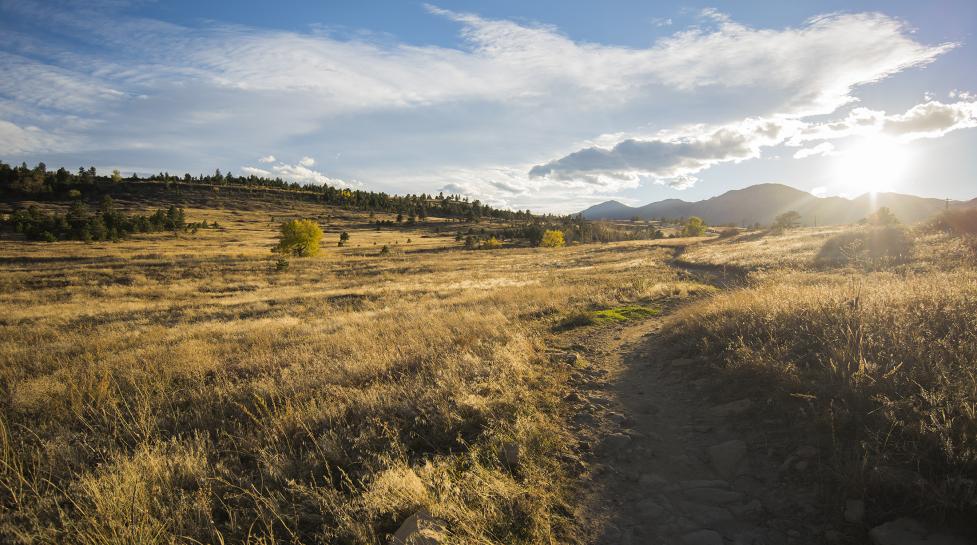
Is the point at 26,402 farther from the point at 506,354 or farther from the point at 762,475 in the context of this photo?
the point at 762,475

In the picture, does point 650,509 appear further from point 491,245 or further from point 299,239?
point 491,245

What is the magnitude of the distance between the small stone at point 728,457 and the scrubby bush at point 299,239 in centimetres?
7208

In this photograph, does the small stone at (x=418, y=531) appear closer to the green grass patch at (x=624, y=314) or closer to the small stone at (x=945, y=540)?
the small stone at (x=945, y=540)

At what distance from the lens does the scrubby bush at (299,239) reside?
2638 inches

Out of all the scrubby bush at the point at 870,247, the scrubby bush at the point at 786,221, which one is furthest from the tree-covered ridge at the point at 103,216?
the scrubby bush at the point at 870,247

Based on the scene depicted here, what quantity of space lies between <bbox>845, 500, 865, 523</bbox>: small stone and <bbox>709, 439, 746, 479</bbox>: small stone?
1.08 meters

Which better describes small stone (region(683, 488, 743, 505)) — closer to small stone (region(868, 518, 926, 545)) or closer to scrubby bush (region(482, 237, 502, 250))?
small stone (region(868, 518, 926, 545))

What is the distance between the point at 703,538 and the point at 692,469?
1.22 m

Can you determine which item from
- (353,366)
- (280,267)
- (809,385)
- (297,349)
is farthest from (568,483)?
(280,267)

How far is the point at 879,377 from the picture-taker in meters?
4.70

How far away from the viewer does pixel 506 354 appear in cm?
807

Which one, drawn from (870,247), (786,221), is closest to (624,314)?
(870,247)

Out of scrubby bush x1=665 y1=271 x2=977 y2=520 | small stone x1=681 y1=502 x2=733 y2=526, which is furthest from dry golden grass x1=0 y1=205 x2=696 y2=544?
scrubby bush x1=665 y1=271 x2=977 y2=520

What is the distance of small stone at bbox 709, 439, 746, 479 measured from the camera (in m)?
4.60
